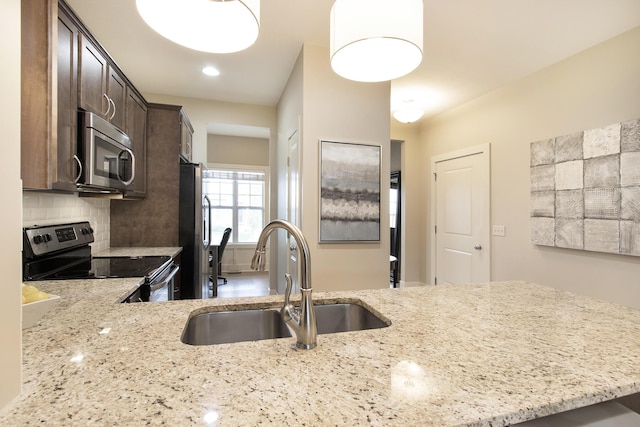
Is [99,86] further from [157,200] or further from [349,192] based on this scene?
[349,192]

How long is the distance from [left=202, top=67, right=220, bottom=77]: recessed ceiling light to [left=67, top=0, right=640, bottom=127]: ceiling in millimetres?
57

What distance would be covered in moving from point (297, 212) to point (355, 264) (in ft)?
2.33

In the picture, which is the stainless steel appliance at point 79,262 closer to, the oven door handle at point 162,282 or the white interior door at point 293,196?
the oven door handle at point 162,282

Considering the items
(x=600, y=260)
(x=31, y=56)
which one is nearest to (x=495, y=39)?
(x=600, y=260)

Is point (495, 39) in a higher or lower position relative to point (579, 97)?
higher

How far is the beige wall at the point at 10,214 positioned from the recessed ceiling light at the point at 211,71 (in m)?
2.76

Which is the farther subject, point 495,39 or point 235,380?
point 495,39

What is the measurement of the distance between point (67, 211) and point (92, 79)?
98 cm

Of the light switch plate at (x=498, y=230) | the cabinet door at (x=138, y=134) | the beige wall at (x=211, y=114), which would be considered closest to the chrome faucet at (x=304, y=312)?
the cabinet door at (x=138, y=134)

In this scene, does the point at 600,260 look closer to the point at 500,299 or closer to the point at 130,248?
the point at 500,299

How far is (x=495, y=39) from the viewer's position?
8.25ft

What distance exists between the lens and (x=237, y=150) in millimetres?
6145

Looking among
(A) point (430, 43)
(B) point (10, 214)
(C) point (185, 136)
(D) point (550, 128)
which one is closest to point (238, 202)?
(C) point (185, 136)

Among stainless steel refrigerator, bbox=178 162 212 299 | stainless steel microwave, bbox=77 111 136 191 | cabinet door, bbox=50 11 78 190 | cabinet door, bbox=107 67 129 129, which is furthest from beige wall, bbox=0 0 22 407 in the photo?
stainless steel refrigerator, bbox=178 162 212 299
